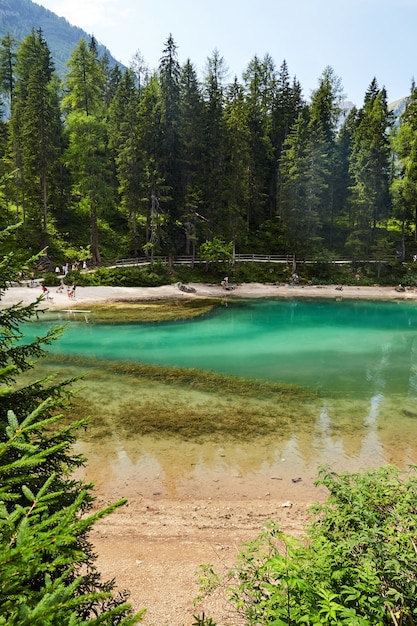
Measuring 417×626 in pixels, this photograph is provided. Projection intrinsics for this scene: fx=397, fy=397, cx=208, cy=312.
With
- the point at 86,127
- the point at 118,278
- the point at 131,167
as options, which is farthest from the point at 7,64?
the point at 118,278

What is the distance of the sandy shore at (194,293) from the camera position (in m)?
34.9

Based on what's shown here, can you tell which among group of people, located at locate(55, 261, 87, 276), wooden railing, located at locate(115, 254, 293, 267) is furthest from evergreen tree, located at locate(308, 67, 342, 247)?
group of people, located at locate(55, 261, 87, 276)

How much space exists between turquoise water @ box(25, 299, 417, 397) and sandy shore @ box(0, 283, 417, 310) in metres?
5.62

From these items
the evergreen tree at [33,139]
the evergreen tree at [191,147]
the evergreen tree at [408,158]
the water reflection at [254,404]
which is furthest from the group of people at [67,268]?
the evergreen tree at [408,158]

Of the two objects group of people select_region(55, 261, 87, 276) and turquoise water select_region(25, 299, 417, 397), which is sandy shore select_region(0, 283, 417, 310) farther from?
turquoise water select_region(25, 299, 417, 397)

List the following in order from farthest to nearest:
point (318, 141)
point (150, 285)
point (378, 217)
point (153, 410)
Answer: point (378, 217) < point (318, 141) < point (150, 285) < point (153, 410)

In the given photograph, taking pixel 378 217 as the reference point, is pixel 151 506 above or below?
below

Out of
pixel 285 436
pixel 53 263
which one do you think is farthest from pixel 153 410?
pixel 53 263

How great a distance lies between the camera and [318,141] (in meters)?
50.3

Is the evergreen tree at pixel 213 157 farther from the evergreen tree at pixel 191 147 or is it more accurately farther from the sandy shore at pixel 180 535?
the sandy shore at pixel 180 535

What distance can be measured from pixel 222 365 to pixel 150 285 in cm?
2283

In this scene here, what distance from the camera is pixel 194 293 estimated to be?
42.5 metres

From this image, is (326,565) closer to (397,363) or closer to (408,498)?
(408,498)

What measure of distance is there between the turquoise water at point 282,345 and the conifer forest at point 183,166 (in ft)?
54.0
